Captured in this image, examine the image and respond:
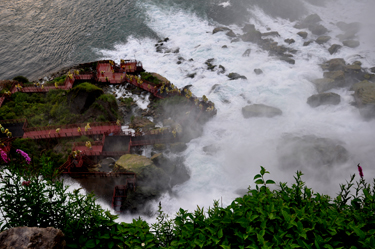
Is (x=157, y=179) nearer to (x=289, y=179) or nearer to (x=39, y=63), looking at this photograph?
(x=289, y=179)

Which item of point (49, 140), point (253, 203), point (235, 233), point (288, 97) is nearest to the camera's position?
point (235, 233)

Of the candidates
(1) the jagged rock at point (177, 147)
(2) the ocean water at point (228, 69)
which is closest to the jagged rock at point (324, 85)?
(2) the ocean water at point (228, 69)

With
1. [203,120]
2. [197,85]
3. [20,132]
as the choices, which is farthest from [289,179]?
[20,132]

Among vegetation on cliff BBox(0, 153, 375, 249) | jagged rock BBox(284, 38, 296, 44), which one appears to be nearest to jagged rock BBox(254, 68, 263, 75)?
jagged rock BBox(284, 38, 296, 44)

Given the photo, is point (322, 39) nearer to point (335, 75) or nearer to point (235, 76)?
point (335, 75)

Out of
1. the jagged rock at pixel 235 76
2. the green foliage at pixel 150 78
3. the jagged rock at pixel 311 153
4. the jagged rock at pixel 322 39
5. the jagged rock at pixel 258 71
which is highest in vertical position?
the jagged rock at pixel 322 39

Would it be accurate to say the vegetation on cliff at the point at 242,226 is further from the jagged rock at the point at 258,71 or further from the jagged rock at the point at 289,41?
the jagged rock at the point at 289,41
